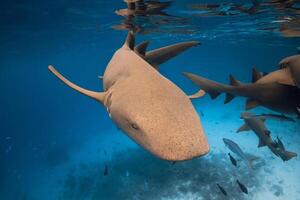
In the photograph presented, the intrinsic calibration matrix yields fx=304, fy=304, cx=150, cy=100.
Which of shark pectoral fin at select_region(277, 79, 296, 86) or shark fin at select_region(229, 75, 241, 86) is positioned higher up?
shark pectoral fin at select_region(277, 79, 296, 86)

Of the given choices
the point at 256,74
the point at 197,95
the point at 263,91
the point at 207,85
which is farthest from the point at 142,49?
the point at 263,91

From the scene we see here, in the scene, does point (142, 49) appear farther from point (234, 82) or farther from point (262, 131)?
point (262, 131)

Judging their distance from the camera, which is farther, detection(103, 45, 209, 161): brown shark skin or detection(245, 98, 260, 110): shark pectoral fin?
detection(245, 98, 260, 110): shark pectoral fin

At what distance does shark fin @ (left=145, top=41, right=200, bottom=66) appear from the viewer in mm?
4988

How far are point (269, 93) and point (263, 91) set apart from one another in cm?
9

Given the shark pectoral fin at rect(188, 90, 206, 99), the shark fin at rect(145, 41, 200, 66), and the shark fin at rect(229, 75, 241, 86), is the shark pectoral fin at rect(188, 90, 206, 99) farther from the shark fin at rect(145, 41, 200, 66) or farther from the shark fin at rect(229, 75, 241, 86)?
the shark fin at rect(145, 41, 200, 66)

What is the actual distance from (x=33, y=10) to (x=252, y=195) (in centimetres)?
1712

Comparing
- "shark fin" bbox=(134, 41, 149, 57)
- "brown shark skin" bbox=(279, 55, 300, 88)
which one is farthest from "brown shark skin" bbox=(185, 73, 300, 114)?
"shark fin" bbox=(134, 41, 149, 57)

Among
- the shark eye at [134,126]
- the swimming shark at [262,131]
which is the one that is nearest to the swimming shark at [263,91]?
the shark eye at [134,126]

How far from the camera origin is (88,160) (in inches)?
972

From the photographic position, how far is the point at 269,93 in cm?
434

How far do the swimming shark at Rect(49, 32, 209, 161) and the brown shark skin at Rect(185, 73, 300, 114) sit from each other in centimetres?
94

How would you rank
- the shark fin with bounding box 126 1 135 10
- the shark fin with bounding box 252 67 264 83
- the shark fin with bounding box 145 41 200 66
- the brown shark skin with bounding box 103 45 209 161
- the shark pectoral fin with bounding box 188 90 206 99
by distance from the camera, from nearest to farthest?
the brown shark skin with bounding box 103 45 209 161, the shark pectoral fin with bounding box 188 90 206 99, the shark fin with bounding box 252 67 264 83, the shark fin with bounding box 145 41 200 66, the shark fin with bounding box 126 1 135 10

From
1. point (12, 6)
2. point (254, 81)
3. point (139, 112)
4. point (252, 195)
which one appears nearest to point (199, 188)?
point (252, 195)
